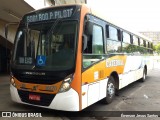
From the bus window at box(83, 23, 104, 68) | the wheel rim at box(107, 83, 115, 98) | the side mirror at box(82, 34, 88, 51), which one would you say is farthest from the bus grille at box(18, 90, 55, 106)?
the wheel rim at box(107, 83, 115, 98)

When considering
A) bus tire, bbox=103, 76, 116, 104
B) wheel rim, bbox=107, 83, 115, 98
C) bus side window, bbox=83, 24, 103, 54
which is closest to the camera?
bus side window, bbox=83, 24, 103, 54

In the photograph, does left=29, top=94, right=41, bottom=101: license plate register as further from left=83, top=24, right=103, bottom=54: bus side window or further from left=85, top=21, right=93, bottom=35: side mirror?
left=85, top=21, right=93, bottom=35: side mirror

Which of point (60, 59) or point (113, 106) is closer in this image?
point (60, 59)

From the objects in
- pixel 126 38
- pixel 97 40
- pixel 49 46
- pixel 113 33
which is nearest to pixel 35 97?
pixel 49 46

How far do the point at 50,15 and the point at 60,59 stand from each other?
1284 mm

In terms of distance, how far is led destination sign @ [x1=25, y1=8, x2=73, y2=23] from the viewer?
6155mm

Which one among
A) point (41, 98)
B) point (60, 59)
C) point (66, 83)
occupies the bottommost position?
point (41, 98)

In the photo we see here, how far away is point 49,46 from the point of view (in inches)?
240

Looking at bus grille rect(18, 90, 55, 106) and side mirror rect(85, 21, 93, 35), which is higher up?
side mirror rect(85, 21, 93, 35)

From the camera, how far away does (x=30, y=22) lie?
667cm

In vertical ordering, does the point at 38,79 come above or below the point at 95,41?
below

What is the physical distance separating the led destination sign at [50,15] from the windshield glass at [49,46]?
17 centimetres

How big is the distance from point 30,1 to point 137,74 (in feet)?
20.9

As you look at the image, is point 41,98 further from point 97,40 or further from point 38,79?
point 97,40
